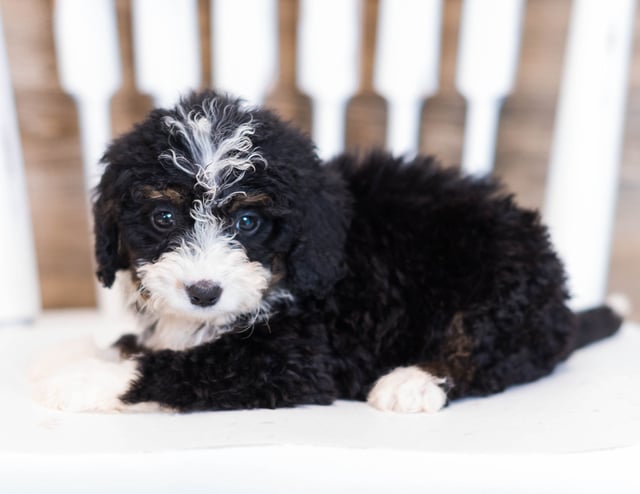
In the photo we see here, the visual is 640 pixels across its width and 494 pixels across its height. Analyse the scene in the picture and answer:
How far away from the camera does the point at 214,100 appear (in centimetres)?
170

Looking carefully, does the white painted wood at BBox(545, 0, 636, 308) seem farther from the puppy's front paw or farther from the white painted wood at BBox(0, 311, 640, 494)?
the puppy's front paw

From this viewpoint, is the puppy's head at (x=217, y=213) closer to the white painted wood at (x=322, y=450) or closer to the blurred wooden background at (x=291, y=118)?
the white painted wood at (x=322, y=450)

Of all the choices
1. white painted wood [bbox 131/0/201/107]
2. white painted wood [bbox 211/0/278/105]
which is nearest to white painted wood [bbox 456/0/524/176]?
white painted wood [bbox 211/0/278/105]

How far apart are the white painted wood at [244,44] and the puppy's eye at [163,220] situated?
2.51ft

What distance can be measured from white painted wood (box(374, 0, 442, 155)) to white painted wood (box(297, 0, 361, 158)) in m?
0.09

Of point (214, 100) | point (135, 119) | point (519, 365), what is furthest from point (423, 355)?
point (135, 119)

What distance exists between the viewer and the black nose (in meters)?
1.54

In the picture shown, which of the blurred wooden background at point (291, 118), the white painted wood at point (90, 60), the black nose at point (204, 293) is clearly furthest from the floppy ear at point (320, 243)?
the blurred wooden background at point (291, 118)

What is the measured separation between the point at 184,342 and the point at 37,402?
351mm

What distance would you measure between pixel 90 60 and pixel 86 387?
1083 mm

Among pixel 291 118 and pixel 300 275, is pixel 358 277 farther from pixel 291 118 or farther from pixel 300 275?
pixel 291 118

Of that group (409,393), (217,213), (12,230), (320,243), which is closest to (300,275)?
(320,243)

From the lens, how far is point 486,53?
233 centimetres

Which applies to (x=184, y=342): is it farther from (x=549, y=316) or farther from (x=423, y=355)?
(x=549, y=316)
